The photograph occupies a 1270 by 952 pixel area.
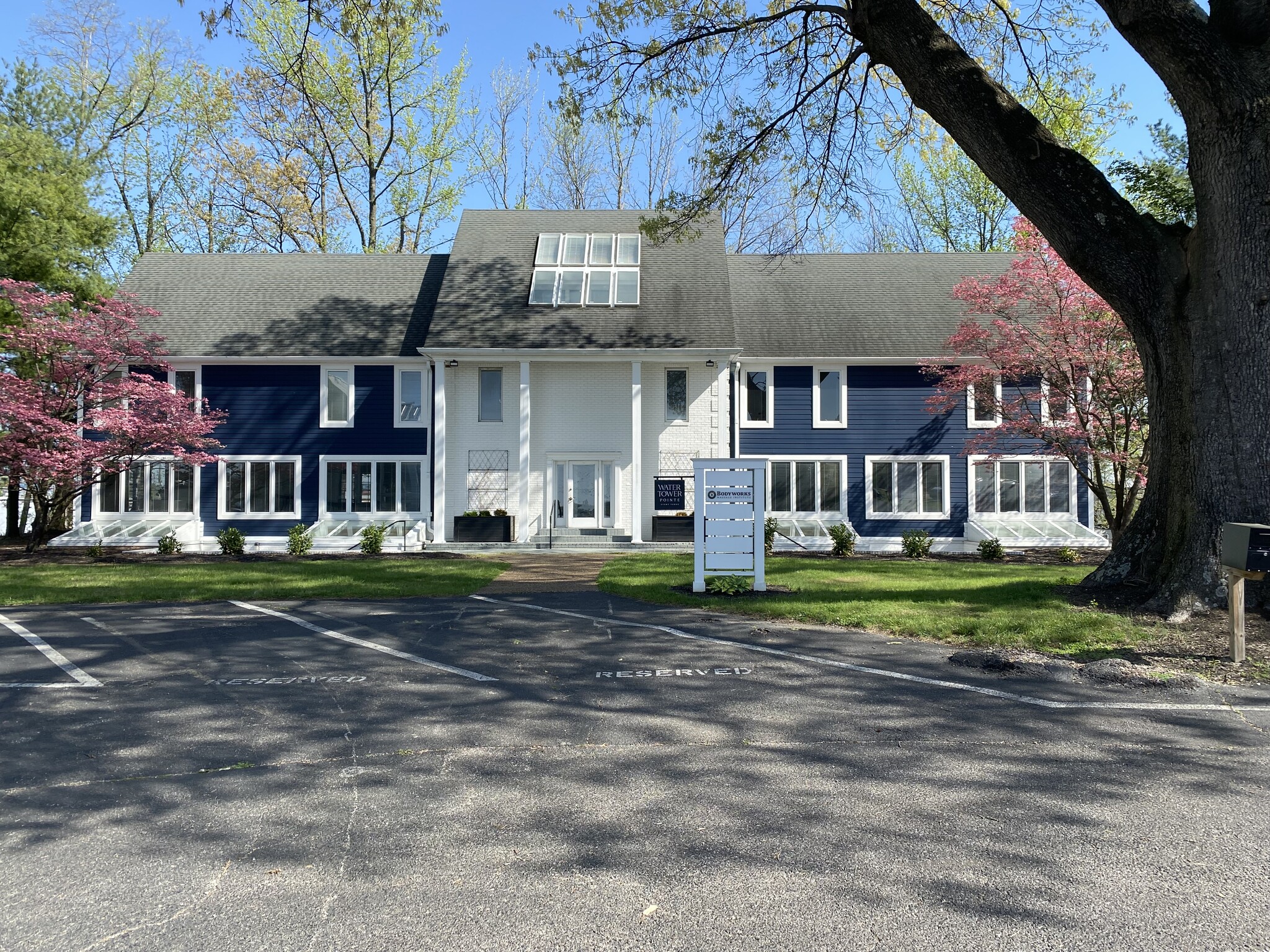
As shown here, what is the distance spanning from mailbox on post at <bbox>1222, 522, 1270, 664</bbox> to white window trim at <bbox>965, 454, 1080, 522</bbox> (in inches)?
691

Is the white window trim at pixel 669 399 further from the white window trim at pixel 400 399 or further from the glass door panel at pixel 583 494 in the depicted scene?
the white window trim at pixel 400 399

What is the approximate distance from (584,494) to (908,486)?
9.18 m

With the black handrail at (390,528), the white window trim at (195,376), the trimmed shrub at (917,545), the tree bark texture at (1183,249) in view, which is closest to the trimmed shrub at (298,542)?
the black handrail at (390,528)

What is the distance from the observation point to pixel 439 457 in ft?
77.1

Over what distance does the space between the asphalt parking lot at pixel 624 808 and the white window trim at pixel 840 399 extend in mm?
17426

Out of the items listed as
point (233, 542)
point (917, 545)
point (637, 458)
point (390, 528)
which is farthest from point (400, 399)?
point (917, 545)

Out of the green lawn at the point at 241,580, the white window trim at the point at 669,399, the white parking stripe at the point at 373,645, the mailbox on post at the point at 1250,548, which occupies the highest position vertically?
the white window trim at the point at 669,399

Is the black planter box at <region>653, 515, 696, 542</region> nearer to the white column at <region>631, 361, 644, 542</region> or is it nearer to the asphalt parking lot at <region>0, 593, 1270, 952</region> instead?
the white column at <region>631, 361, 644, 542</region>

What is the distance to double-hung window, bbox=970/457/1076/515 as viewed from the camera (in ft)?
80.3

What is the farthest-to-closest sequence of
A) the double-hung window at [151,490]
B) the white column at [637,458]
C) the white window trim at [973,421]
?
the double-hung window at [151,490]
the white window trim at [973,421]
the white column at [637,458]

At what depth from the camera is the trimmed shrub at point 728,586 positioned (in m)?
12.0

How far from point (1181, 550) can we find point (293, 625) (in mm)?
9787

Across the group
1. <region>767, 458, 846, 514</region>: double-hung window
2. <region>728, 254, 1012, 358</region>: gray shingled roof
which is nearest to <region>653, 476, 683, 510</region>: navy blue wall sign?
<region>767, 458, 846, 514</region>: double-hung window

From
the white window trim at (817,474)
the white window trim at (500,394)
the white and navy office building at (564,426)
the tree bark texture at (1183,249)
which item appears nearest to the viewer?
the tree bark texture at (1183,249)
